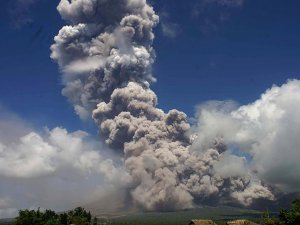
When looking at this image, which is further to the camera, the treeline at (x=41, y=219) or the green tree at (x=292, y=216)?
the treeline at (x=41, y=219)

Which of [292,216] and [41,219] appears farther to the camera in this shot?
[41,219]

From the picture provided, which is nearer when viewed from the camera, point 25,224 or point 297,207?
point 297,207

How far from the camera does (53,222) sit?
117500 mm

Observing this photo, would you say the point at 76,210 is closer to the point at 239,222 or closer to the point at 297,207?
the point at 239,222

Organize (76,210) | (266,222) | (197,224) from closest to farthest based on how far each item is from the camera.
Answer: (266,222)
(197,224)
(76,210)

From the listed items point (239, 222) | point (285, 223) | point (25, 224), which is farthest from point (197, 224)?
point (25, 224)

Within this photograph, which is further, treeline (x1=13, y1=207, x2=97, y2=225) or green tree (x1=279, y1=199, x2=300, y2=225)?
treeline (x1=13, y1=207, x2=97, y2=225)

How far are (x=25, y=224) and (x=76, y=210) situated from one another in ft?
96.5

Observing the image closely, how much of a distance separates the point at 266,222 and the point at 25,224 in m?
69.7

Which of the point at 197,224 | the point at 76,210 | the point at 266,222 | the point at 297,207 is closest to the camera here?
the point at 266,222

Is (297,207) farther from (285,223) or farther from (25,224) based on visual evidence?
(25,224)

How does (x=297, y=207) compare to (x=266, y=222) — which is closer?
(x=266, y=222)

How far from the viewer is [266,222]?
7638 cm

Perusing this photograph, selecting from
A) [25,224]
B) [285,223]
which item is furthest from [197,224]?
[25,224]
